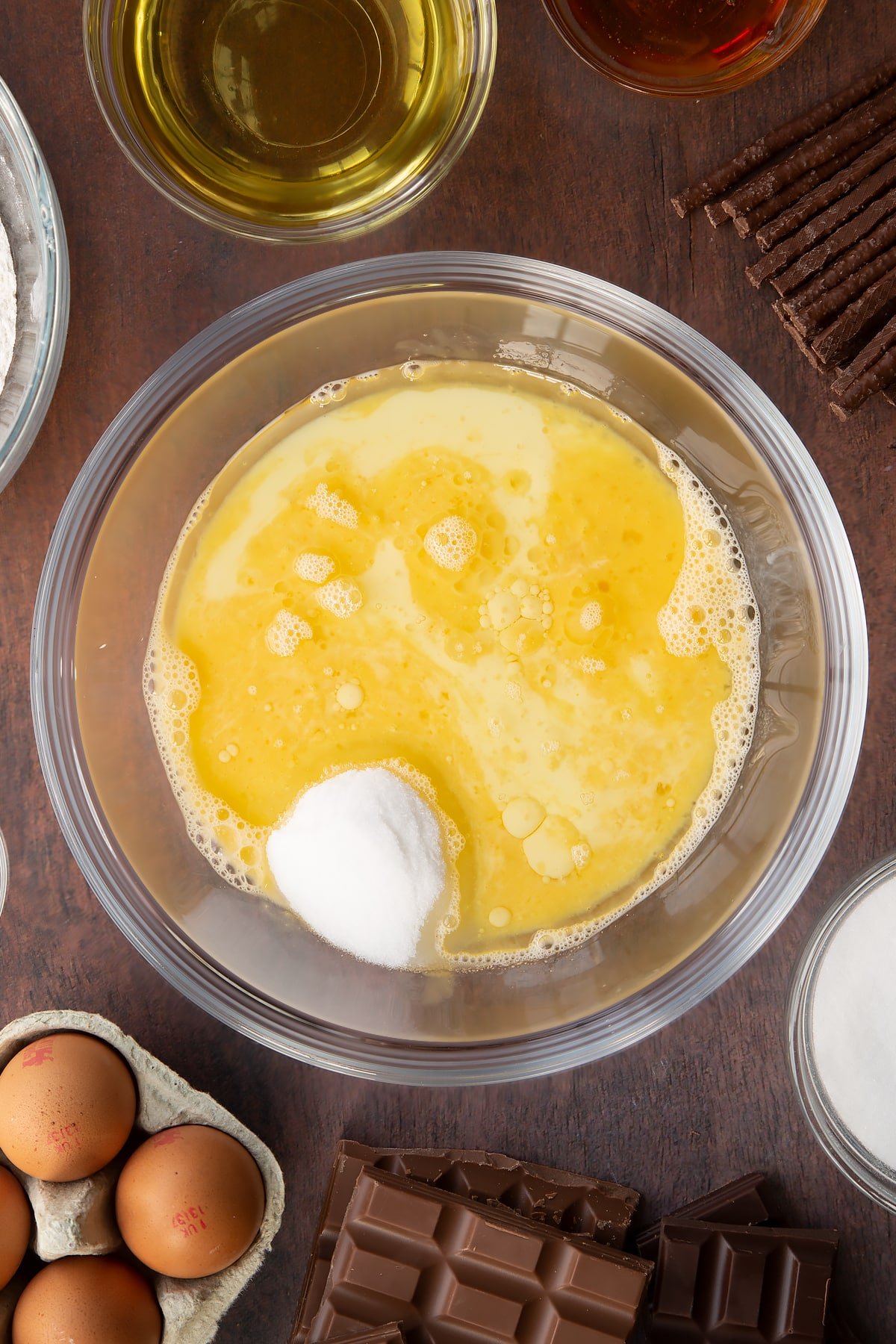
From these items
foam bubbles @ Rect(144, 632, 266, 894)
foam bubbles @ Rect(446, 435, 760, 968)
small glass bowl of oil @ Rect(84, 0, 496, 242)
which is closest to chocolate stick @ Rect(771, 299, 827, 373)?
foam bubbles @ Rect(446, 435, 760, 968)

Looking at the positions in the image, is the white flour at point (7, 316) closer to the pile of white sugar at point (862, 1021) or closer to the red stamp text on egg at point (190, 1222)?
the red stamp text on egg at point (190, 1222)

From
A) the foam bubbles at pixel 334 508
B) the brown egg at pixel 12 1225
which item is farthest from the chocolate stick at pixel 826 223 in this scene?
the brown egg at pixel 12 1225

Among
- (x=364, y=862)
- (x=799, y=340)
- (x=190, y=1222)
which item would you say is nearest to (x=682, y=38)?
(x=799, y=340)

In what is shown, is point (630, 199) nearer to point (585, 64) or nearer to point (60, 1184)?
point (585, 64)

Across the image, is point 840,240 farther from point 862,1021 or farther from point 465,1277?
point 465,1277

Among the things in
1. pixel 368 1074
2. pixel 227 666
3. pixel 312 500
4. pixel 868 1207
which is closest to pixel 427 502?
pixel 312 500

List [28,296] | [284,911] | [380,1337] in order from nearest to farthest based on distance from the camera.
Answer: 1. [380,1337]
2. [28,296]
3. [284,911]
